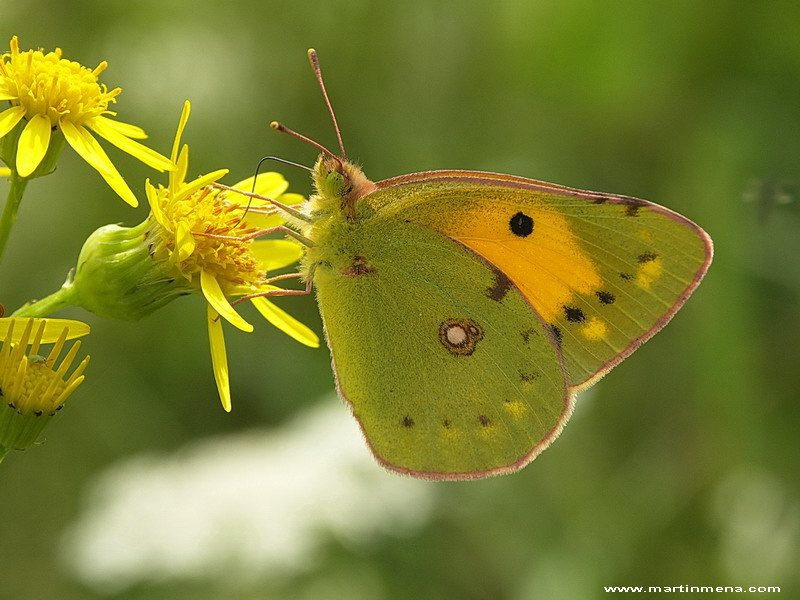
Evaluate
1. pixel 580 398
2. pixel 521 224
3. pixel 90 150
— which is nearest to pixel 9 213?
pixel 90 150

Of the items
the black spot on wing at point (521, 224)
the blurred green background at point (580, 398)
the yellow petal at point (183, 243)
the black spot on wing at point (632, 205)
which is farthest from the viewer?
the blurred green background at point (580, 398)

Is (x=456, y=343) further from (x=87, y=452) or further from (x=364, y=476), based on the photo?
(x=87, y=452)

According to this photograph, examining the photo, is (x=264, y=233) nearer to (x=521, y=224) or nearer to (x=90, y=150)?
(x=90, y=150)

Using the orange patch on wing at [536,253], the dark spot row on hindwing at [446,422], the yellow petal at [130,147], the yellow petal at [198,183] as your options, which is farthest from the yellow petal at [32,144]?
the dark spot row on hindwing at [446,422]

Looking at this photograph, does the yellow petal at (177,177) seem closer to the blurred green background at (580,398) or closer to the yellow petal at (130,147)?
the yellow petal at (130,147)

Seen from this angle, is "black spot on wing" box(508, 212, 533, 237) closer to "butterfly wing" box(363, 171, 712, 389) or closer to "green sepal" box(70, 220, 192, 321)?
"butterfly wing" box(363, 171, 712, 389)

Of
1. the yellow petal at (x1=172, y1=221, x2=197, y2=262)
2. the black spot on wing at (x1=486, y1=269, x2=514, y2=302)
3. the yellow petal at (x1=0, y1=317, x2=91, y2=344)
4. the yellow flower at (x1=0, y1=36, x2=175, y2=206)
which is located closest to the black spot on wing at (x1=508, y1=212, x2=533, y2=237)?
the black spot on wing at (x1=486, y1=269, x2=514, y2=302)

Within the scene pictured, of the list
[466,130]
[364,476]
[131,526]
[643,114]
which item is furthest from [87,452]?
[643,114]
